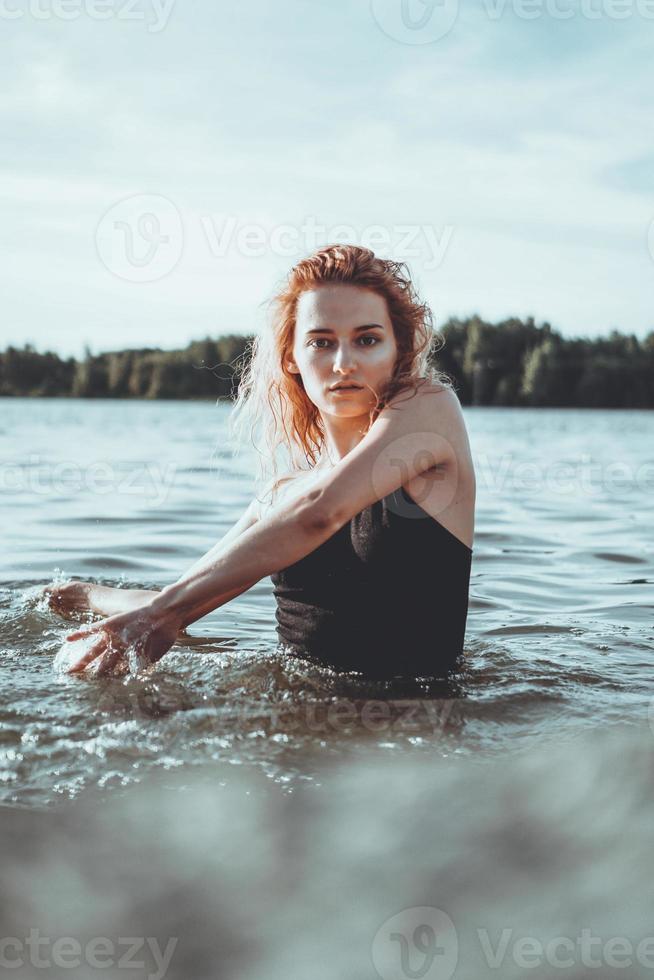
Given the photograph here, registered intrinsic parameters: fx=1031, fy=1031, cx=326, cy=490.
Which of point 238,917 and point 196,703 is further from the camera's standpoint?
point 196,703

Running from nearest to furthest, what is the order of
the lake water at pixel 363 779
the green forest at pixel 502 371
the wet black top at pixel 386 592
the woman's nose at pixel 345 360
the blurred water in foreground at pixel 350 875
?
the blurred water in foreground at pixel 350 875, the lake water at pixel 363 779, the wet black top at pixel 386 592, the woman's nose at pixel 345 360, the green forest at pixel 502 371

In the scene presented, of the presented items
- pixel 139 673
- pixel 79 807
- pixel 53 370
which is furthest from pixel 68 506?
pixel 53 370

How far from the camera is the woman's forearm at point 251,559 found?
3.54m

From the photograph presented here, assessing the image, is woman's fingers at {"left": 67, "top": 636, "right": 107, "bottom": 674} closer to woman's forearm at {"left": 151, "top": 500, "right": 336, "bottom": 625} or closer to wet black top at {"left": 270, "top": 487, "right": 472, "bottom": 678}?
woman's forearm at {"left": 151, "top": 500, "right": 336, "bottom": 625}

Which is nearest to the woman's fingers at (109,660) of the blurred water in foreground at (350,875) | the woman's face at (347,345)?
the blurred water in foreground at (350,875)

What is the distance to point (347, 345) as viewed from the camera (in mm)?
3908

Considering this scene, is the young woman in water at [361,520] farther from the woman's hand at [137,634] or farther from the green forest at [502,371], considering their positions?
the green forest at [502,371]

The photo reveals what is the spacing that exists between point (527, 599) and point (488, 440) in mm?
17099

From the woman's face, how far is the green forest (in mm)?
46803

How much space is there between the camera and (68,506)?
9523 millimetres

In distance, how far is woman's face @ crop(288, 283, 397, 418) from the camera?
153 inches

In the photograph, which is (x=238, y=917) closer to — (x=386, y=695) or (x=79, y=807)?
(x=79, y=807)

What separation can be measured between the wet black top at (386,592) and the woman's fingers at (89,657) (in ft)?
2.55

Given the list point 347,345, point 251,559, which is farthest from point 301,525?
point 347,345
